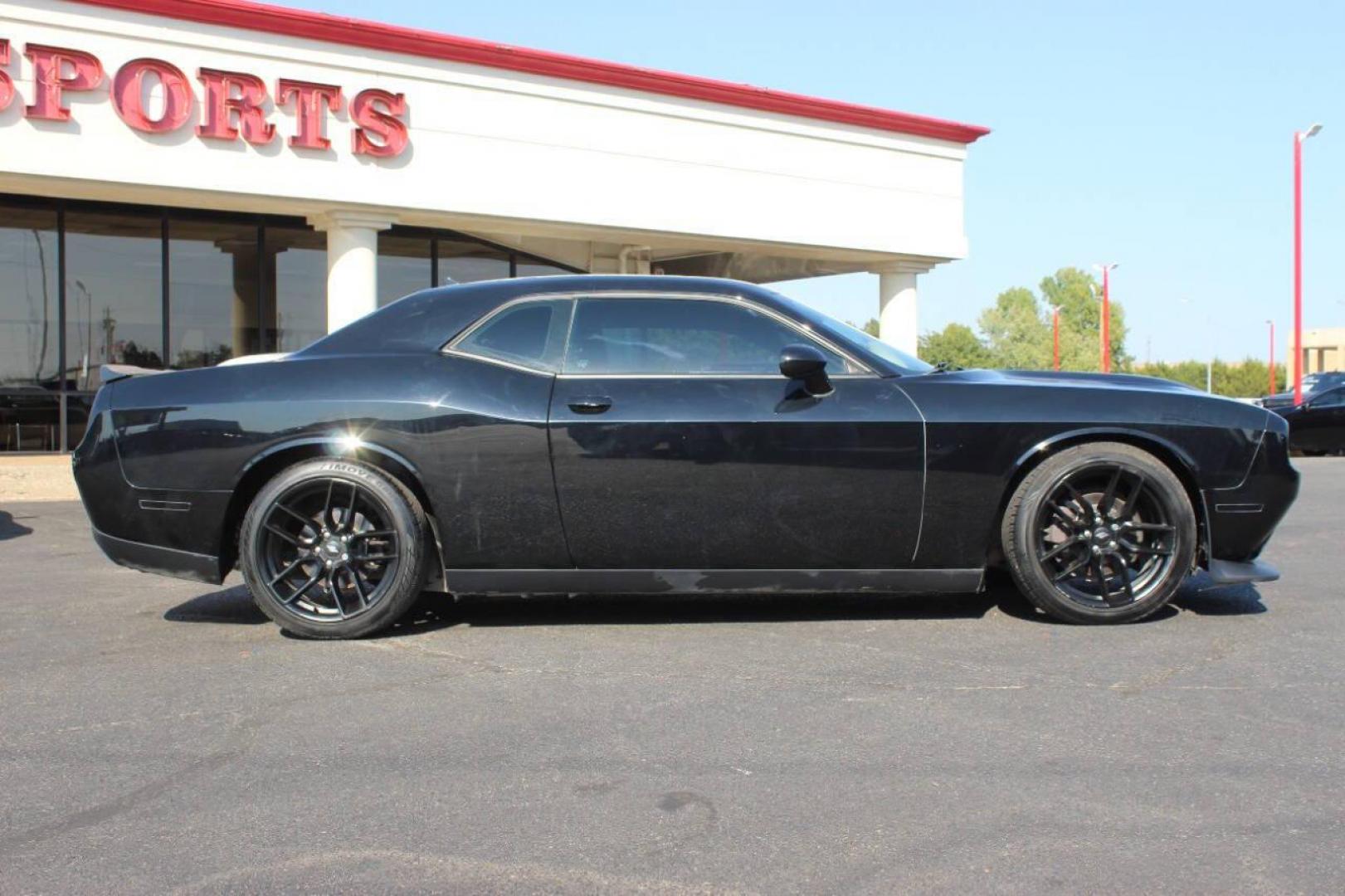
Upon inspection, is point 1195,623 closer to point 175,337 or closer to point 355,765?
point 355,765

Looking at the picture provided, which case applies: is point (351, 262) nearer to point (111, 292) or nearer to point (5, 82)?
point (111, 292)

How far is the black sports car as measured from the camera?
15.7 feet

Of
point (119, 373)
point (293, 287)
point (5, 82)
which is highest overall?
point (5, 82)

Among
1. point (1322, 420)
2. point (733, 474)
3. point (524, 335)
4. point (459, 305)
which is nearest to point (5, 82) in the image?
point (459, 305)

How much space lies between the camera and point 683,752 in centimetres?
330

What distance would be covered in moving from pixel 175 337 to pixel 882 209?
415 inches

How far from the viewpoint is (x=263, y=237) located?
55.9 ft

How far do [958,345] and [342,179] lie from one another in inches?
3729

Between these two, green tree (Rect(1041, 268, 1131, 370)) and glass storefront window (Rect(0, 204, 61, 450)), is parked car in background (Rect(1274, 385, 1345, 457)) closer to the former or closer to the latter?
glass storefront window (Rect(0, 204, 61, 450))

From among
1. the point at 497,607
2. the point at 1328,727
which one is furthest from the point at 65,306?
the point at 1328,727

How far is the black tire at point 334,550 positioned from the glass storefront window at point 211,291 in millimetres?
12616

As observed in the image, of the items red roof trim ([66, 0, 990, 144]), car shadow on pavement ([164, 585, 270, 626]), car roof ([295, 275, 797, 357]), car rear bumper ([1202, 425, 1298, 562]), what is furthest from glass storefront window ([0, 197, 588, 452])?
car rear bumper ([1202, 425, 1298, 562])

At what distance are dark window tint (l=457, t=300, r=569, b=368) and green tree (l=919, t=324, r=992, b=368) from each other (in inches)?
3842

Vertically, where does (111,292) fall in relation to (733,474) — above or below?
above
